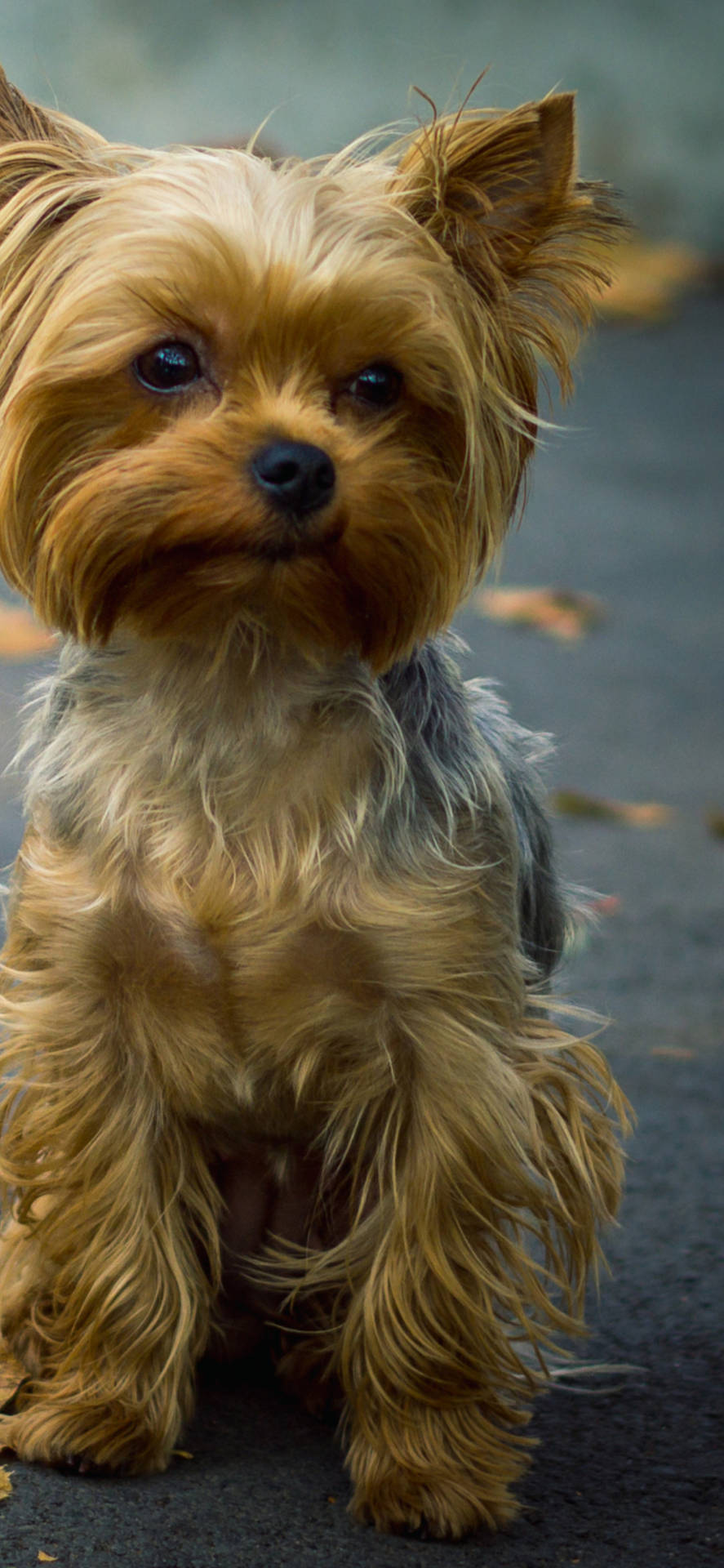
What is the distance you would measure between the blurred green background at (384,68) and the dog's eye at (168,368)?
11.2 metres

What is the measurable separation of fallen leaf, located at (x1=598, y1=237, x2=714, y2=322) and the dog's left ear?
1075 centimetres

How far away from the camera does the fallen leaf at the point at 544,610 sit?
888 centimetres

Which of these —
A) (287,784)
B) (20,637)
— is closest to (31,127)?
(287,784)

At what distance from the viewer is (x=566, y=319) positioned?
3266 millimetres

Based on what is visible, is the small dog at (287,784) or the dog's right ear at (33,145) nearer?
the small dog at (287,784)

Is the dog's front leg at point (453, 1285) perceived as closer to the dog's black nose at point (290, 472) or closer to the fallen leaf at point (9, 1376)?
the fallen leaf at point (9, 1376)

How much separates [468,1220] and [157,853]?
2.57ft

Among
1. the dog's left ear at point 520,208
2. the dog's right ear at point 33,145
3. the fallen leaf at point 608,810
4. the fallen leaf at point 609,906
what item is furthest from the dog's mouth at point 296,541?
the fallen leaf at point 608,810

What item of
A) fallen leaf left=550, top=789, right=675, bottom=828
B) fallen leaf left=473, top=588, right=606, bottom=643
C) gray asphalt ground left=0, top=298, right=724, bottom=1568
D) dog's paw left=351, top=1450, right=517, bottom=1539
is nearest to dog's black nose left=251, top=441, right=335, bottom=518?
gray asphalt ground left=0, top=298, right=724, bottom=1568

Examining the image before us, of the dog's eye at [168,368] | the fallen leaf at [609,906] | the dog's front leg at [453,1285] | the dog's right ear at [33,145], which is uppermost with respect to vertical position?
the dog's right ear at [33,145]

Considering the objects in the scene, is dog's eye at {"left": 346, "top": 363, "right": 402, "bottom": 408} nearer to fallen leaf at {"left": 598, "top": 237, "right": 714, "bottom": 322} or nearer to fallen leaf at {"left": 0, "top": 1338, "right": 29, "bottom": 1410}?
fallen leaf at {"left": 0, "top": 1338, "right": 29, "bottom": 1410}

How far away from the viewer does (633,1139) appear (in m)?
4.87

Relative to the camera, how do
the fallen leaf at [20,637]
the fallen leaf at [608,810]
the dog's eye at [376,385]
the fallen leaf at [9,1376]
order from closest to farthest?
the dog's eye at [376,385] < the fallen leaf at [9,1376] < the fallen leaf at [608,810] < the fallen leaf at [20,637]

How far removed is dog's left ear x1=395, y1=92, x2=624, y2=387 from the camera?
3.11 metres
